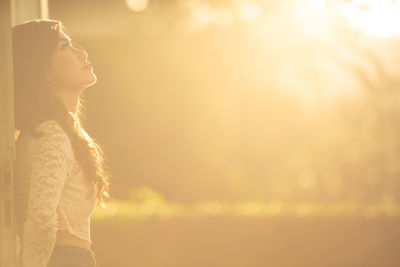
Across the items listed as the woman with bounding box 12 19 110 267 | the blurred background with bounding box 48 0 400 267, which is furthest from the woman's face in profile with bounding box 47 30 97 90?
the blurred background with bounding box 48 0 400 267

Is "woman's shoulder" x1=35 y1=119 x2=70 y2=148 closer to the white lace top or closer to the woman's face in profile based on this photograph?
the white lace top

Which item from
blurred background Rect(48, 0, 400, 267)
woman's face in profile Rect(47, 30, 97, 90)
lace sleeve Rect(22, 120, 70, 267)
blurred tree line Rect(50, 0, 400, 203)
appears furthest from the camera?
blurred tree line Rect(50, 0, 400, 203)

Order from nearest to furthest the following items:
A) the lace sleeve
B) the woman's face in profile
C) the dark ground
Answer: the lace sleeve < the woman's face in profile < the dark ground

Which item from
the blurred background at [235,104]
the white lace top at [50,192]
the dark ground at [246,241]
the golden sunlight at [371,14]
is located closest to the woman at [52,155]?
the white lace top at [50,192]

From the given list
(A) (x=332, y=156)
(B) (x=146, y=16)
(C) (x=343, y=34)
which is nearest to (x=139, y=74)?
(B) (x=146, y=16)

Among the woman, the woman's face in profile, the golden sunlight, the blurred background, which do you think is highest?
the blurred background

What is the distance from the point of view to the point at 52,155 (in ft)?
9.37

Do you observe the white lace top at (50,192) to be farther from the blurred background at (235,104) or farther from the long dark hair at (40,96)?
the blurred background at (235,104)

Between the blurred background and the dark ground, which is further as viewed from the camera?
the blurred background

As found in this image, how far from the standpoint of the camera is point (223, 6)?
16422 mm

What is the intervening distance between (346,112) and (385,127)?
1.12m

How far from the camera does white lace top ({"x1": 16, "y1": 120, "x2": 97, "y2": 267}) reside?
2.77m

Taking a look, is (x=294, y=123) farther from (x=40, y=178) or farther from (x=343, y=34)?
(x=40, y=178)

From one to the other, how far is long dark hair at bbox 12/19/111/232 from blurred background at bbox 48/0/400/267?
1072cm
